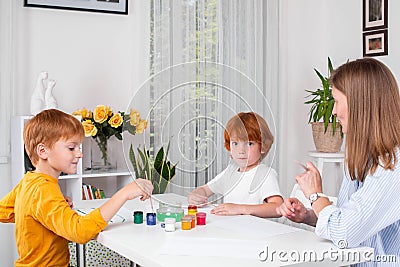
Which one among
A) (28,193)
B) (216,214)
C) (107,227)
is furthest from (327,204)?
(28,193)

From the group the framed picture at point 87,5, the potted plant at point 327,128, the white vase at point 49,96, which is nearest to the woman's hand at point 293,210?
the white vase at point 49,96

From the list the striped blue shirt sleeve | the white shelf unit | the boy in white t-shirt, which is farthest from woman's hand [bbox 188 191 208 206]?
the white shelf unit

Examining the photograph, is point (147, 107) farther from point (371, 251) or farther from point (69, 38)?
point (69, 38)

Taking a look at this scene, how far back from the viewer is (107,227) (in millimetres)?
1852

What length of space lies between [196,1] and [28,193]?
7.11ft

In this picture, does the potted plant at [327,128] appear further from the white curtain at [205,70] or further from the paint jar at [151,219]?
the paint jar at [151,219]

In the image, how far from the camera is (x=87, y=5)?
345 centimetres

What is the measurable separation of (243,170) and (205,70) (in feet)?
3.64

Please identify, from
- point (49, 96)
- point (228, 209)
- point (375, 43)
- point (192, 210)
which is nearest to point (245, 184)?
point (228, 209)

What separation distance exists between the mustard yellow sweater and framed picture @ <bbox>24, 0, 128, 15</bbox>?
1.60m

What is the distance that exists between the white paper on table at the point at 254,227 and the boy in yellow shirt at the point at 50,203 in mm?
271

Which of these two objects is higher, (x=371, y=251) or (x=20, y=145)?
(x=20, y=145)

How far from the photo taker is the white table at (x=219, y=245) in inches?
58.2

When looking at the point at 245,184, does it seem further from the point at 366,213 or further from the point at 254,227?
the point at 366,213
